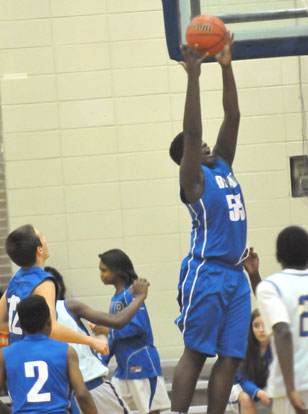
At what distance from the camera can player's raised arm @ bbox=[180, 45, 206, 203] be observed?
520 centimetres

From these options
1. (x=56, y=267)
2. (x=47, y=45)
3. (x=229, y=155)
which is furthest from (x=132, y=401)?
(x=47, y=45)

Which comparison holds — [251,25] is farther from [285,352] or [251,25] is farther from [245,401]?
[245,401]

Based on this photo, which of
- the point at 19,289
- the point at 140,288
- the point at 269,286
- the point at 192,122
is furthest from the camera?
the point at 140,288

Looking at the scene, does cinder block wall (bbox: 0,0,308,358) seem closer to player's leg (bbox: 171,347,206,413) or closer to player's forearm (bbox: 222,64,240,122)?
player's forearm (bbox: 222,64,240,122)

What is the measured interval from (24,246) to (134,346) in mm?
2126

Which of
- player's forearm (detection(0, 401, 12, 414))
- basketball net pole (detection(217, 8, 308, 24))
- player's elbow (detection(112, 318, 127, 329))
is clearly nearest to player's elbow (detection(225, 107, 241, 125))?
basketball net pole (detection(217, 8, 308, 24))

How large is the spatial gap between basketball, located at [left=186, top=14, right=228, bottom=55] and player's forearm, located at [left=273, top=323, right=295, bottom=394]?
1.61 metres

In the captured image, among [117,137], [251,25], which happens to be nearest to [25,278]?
[251,25]

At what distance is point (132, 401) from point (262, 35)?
3.24 m

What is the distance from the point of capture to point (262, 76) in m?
8.98

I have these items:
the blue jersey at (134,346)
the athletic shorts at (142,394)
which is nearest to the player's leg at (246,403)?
the athletic shorts at (142,394)

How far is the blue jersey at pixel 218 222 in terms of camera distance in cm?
542

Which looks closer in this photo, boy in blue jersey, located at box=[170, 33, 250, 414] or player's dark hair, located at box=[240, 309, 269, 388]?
boy in blue jersey, located at box=[170, 33, 250, 414]

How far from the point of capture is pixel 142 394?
25.3ft
